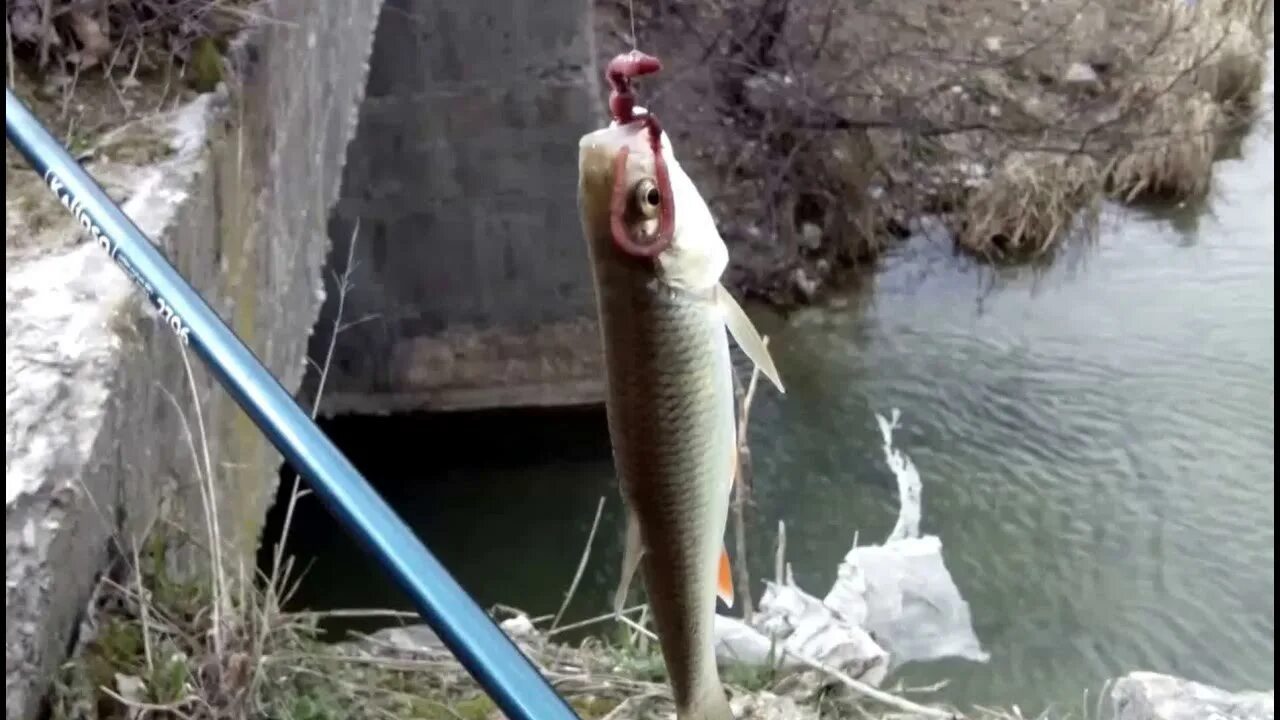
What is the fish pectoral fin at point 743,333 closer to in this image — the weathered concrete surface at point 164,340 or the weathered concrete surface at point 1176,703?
the weathered concrete surface at point 164,340

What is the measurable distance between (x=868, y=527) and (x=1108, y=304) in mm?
2066

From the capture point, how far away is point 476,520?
546cm

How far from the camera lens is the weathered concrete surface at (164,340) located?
1470mm

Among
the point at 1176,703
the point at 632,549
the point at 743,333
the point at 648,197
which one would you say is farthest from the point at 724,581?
the point at 1176,703

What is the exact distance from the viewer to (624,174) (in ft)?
2.62

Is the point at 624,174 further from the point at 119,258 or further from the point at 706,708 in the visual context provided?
the point at 119,258

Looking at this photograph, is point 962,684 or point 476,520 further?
point 476,520

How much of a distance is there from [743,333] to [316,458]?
449mm

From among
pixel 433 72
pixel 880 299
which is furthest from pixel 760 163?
pixel 433 72

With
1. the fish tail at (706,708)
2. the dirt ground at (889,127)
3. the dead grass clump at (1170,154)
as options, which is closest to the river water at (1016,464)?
the dead grass clump at (1170,154)

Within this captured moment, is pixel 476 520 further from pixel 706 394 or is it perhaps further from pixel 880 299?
pixel 706 394

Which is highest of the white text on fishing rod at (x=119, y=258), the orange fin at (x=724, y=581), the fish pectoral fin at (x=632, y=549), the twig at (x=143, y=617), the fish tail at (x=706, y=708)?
the white text on fishing rod at (x=119, y=258)

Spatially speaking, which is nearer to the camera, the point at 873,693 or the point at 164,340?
the point at 164,340

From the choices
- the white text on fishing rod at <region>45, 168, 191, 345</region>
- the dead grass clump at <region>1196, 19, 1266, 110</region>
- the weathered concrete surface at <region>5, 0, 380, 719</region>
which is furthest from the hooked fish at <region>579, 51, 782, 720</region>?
the dead grass clump at <region>1196, 19, 1266, 110</region>
